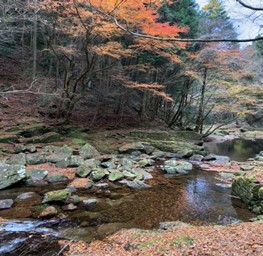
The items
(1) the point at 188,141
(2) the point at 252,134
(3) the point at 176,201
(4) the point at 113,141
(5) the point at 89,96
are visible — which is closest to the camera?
(3) the point at 176,201

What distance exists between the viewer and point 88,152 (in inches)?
483

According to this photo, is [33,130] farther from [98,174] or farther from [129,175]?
[129,175]

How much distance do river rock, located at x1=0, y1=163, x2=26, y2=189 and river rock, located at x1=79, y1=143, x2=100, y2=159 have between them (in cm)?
370

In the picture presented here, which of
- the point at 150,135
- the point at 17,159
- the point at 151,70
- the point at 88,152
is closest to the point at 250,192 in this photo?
the point at 88,152

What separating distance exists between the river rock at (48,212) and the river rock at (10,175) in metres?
2.20

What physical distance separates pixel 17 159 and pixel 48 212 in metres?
4.33

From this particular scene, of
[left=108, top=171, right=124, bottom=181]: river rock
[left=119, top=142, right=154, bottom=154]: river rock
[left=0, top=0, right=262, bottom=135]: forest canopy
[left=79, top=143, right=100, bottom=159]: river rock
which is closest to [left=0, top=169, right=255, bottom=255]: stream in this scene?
[left=108, top=171, right=124, bottom=181]: river rock

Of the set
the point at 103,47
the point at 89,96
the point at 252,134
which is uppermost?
the point at 103,47

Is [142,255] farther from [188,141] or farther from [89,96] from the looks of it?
[89,96]

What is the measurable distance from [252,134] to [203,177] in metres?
24.8

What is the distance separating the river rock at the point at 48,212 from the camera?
20.2 ft

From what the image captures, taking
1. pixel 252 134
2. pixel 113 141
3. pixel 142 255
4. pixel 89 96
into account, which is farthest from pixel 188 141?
pixel 252 134

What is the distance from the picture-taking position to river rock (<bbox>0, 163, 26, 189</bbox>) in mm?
7809

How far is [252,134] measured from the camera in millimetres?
32094
